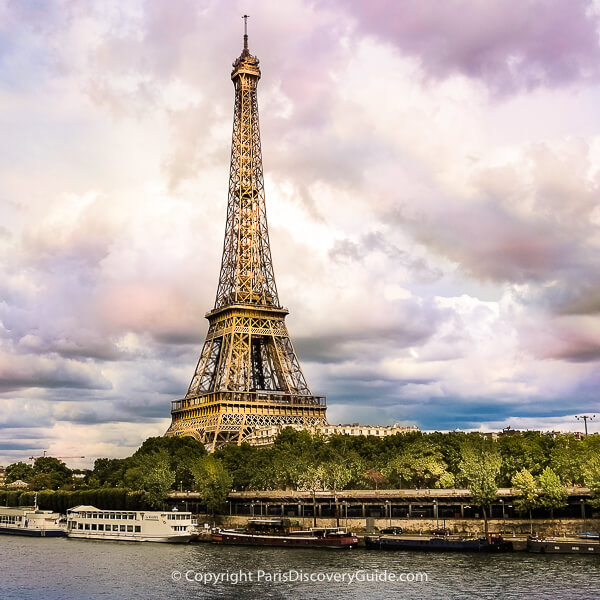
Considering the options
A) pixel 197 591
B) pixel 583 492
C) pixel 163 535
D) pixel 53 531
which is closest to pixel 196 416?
pixel 53 531

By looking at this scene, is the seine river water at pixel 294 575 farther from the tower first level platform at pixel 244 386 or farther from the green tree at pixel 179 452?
the tower first level platform at pixel 244 386

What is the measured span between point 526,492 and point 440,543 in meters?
14.1

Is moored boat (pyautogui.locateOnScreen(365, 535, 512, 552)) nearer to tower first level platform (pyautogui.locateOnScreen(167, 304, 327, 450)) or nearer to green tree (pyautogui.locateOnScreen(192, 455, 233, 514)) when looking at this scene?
green tree (pyautogui.locateOnScreen(192, 455, 233, 514))

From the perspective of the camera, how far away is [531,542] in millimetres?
97562

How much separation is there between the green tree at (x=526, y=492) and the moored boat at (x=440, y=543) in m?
8.49

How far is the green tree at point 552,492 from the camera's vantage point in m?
106

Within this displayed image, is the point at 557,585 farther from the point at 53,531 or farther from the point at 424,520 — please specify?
the point at 53,531

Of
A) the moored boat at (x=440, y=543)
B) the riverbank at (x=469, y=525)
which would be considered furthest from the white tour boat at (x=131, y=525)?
the moored boat at (x=440, y=543)

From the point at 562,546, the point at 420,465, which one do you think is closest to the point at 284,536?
the point at 420,465

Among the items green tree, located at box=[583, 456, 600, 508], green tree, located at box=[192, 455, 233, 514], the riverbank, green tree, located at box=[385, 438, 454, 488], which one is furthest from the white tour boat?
green tree, located at box=[583, 456, 600, 508]

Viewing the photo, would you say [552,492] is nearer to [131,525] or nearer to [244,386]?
[131,525]

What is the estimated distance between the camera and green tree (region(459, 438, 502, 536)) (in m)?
110

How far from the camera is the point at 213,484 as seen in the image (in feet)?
460

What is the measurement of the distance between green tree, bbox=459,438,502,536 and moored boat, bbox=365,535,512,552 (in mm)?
6279
